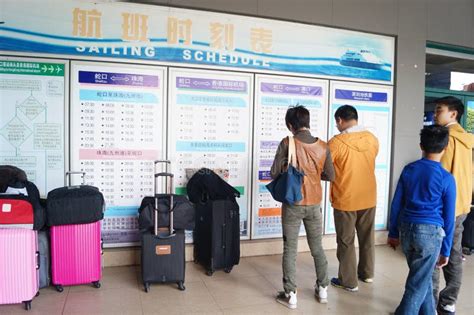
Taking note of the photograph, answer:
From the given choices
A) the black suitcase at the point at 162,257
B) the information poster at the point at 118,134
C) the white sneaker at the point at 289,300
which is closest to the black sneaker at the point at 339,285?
the white sneaker at the point at 289,300

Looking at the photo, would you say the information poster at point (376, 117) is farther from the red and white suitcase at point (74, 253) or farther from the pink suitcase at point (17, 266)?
the pink suitcase at point (17, 266)

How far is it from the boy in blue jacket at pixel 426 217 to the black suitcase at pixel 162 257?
1.74m

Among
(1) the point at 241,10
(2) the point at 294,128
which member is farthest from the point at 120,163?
(1) the point at 241,10

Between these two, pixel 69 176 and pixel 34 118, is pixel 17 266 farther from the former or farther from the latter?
pixel 34 118

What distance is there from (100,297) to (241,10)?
10.2 ft

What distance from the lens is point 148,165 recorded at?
3707 mm

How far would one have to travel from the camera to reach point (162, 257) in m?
3.06

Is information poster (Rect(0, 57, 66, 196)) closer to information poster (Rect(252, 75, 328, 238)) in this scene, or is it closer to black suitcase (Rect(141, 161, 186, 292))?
black suitcase (Rect(141, 161, 186, 292))

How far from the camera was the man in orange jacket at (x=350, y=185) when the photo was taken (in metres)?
3.12

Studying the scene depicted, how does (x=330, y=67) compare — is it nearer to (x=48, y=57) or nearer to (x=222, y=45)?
(x=222, y=45)

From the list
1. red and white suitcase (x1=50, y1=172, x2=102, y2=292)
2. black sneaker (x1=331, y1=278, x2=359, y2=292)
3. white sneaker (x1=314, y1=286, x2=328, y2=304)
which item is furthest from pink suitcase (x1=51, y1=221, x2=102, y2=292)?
black sneaker (x1=331, y1=278, x2=359, y2=292)

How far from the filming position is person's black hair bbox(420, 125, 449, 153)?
230 cm

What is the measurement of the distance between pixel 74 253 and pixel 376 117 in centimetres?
369

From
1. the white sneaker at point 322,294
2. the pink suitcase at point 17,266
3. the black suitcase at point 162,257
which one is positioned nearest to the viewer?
the pink suitcase at point 17,266
